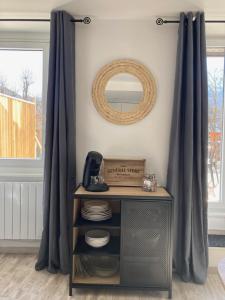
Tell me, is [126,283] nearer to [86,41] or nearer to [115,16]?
[86,41]

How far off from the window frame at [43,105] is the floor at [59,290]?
0.84 m

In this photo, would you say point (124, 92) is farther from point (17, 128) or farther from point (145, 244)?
point (145, 244)

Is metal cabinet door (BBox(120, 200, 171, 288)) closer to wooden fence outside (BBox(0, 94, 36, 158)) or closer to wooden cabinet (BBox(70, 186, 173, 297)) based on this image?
wooden cabinet (BBox(70, 186, 173, 297))

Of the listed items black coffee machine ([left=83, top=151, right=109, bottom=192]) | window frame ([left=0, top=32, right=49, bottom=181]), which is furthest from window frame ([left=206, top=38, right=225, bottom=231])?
window frame ([left=0, top=32, right=49, bottom=181])

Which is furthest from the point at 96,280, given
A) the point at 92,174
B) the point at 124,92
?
the point at 124,92

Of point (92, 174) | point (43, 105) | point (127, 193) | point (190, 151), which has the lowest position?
point (127, 193)

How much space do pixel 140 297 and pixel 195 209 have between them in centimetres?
80

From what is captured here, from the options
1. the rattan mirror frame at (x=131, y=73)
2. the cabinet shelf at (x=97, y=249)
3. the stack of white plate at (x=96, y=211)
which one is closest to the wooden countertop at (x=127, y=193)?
the stack of white plate at (x=96, y=211)

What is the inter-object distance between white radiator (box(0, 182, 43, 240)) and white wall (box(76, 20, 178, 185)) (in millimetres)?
597

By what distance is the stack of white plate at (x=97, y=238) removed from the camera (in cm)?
215

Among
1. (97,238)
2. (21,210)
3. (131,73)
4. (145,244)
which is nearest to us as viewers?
(145,244)

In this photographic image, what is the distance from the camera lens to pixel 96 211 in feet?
7.07

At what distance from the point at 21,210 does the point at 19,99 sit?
107 centimetres

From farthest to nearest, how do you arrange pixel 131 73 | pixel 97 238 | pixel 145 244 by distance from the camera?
1. pixel 131 73
2. pixel 97 238
3. pixel 145 244
